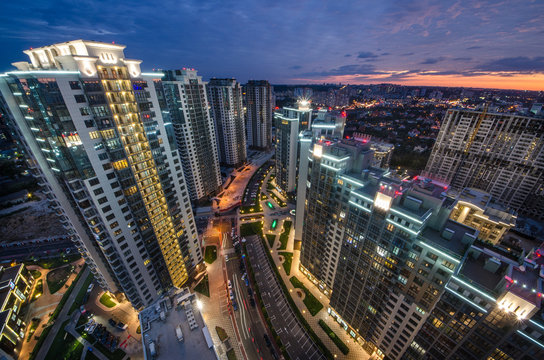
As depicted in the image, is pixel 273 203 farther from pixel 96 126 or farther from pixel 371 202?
Result: pixel 96 126

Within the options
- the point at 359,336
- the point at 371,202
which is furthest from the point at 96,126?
the point at 359,336

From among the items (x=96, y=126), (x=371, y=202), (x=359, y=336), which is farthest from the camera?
(x=359, y=336)

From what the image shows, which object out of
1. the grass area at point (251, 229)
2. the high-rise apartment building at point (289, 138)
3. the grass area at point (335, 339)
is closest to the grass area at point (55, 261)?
the grass area at point (251, 229)

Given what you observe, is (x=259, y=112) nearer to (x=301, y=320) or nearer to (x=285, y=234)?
(x=285, y=234)

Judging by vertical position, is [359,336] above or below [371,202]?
below

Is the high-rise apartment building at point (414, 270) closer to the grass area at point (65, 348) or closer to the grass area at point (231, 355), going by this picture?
the grass area at point (231, 355)

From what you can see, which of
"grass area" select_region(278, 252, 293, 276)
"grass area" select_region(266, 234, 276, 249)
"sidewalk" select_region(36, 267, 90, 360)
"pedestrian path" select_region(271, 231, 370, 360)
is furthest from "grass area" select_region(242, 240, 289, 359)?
"sidewalk" select_region(36, 267, 90, 360)
